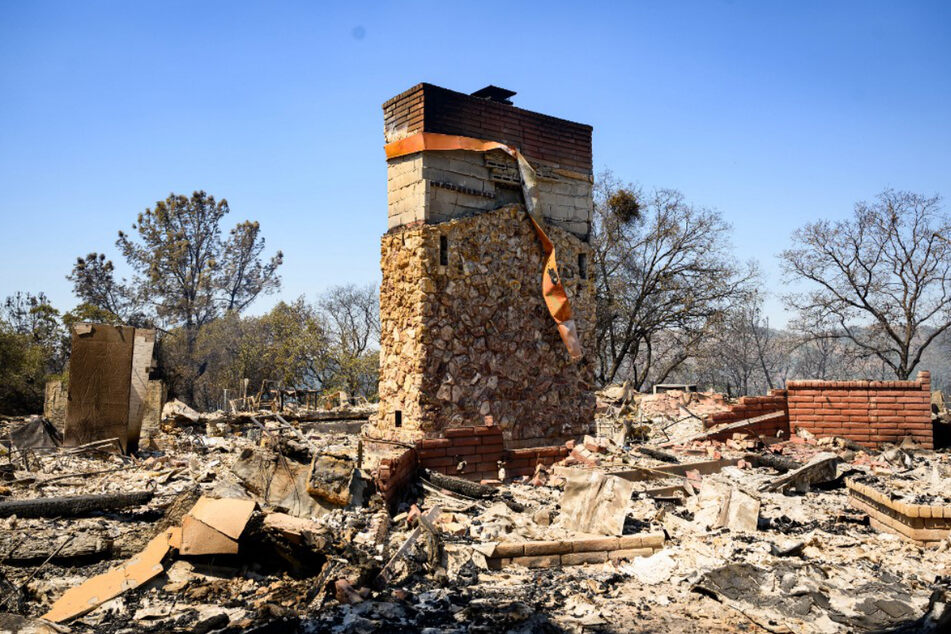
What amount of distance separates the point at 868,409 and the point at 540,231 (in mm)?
6649

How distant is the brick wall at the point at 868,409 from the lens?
11.0 m

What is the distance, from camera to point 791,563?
486 centimetres

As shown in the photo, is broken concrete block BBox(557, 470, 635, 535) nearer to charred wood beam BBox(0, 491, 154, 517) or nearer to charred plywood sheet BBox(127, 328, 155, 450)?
charred wood beam BBox(0, 491, 154, 517)

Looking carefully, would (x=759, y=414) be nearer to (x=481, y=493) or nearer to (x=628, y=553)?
(x=481, y=493)

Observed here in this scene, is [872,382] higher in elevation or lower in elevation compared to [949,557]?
higher

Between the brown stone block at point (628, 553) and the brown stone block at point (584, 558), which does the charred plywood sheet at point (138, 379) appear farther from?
the brown stone block at point (628, 553)

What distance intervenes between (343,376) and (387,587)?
25.8 m

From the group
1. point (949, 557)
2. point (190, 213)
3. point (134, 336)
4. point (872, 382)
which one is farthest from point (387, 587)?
point (190, 213)

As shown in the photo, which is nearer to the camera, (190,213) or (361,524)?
(361,524)

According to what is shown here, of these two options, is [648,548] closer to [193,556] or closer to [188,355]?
[193,556]

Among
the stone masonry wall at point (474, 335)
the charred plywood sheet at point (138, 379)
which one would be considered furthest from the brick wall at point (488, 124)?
the charred plywood sheet at point (138, 379)

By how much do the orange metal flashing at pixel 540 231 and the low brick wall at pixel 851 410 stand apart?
131 inches

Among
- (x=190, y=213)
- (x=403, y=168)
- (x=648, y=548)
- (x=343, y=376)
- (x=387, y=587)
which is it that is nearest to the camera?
(x=387, y=587)

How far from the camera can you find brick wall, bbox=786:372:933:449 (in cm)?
1105
